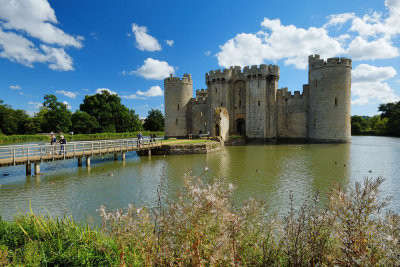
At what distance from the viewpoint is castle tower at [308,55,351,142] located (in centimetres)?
2959

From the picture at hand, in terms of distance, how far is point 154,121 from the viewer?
79.2m

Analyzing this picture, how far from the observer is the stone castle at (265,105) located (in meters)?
30.0

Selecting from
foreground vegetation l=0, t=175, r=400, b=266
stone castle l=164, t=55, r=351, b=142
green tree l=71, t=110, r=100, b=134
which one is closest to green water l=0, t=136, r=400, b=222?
foreground vegetation l=0, t=175, r=400, b=266

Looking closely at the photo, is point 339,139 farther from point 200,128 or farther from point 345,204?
point 345,204

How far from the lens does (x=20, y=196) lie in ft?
31.5

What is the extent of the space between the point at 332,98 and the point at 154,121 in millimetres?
59341

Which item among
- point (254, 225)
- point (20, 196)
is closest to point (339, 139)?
point (254, 225)

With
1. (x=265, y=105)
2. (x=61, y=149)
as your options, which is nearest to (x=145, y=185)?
(x=61, y=149)

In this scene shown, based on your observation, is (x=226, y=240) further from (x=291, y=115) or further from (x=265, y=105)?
(x=291, y=115)

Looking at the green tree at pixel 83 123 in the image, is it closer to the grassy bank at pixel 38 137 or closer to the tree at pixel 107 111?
the tree at pixel 107 111

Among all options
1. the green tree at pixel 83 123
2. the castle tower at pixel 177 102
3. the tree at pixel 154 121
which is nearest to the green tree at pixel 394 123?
the castle tower at pixel 177 102

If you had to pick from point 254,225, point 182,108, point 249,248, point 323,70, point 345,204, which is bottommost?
point 249,248

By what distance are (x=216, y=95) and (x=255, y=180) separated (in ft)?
83.7

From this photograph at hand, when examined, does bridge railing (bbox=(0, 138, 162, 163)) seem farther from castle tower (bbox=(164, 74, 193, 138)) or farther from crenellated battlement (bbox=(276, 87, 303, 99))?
crenellated battlement (bbox=(276, 87, 303, 99))
